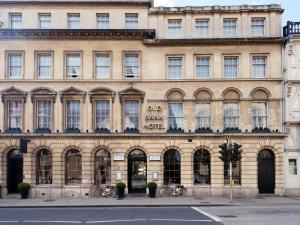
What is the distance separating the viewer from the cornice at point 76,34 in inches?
1468

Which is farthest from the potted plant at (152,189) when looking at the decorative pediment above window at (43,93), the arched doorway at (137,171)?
the decorative pediment above window at (43,93)

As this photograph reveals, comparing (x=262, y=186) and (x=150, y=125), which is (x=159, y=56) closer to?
(x=150, y=125)

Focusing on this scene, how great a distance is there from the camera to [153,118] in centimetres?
3706

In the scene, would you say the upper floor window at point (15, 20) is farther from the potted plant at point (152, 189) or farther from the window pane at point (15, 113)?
the potted plant at point (152, 189)

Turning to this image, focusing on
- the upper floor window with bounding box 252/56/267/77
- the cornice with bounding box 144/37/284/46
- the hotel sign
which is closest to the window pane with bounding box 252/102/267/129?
the upper floor window with bounding box 252/56/267/77

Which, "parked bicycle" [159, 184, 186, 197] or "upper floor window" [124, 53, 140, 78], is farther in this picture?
"upper floor window" [124, 53, 140, 78]

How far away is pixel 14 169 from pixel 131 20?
1555 cm

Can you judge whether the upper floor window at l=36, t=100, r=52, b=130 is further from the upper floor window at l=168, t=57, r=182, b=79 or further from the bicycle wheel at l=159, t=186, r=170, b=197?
the bicycle wheel at l=159, t=186, r=170, b=197

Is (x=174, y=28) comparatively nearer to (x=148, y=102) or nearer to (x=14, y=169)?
(x=148, y=102)

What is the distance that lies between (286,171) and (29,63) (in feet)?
73.4

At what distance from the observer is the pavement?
3045cm

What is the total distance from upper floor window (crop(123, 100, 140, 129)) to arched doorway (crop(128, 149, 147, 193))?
210 cm

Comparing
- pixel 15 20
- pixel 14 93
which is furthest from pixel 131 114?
pixel 15 20

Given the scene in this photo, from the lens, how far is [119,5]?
38438mm
